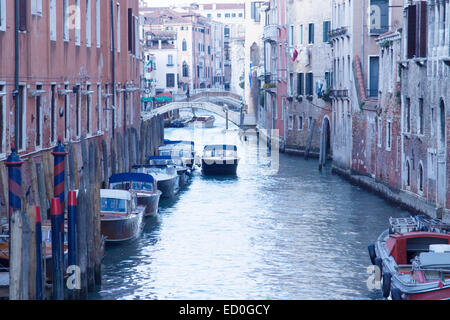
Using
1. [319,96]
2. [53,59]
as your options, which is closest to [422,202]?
[53,59]

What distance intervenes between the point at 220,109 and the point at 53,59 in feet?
118

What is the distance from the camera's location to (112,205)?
16.8m

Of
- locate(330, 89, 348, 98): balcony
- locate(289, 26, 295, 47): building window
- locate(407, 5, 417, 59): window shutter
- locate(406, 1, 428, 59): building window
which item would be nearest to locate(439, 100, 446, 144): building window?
locate(406, 1, 428, 59): building window

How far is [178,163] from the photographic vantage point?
1109 inches

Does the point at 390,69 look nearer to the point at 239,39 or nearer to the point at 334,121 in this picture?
the point at 334,121

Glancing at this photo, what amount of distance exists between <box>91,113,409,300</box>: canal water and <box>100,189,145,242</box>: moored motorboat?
0.25 metres

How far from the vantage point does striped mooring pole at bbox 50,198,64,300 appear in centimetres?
1061

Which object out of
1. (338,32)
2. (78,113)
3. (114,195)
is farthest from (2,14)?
(338,32)

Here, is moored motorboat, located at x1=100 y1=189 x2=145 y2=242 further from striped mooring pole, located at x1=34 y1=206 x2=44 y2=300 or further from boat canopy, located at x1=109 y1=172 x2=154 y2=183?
striped mooring pole, located at x1=34 y1=206 x2=44 y2=300

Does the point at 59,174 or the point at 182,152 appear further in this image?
the point at 182,152

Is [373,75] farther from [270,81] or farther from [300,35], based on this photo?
[270,81]

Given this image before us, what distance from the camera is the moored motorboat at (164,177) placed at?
23.5 m

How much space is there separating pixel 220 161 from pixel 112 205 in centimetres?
1330
